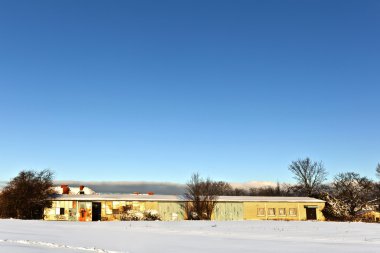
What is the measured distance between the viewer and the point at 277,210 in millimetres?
49938

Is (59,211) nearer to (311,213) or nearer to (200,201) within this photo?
(200,201)

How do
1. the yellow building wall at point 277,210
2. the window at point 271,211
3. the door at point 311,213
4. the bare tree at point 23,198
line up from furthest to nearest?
the door at point 311,213 < the window at point 271,211 < the yellow building wall at point 277,210 < the bare tree at point 23,198

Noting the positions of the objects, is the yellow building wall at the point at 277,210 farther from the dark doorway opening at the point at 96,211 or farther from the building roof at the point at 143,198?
the dark doorway opening at the point at 96,211

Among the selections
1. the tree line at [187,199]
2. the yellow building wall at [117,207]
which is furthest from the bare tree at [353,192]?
the yellow building wall at [117,207]

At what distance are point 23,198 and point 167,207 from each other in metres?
15.1

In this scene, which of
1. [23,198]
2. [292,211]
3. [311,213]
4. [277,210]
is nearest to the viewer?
[23,198]

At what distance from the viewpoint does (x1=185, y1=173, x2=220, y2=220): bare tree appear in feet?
153

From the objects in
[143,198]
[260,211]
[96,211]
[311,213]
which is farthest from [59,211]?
[311,213]

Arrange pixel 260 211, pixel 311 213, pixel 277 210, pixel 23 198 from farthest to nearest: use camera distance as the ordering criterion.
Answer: pixel 311 213 < pixel 277 210 < pixel 260 211 < pixel 23 198

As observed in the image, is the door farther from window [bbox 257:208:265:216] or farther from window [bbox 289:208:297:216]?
window [bbox 257:208:265:216]

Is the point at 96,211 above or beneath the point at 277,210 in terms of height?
above

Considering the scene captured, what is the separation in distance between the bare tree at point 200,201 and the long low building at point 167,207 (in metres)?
0.73

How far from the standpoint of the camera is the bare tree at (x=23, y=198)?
41750mm

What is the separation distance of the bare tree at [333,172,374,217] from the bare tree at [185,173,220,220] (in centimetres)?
1904
